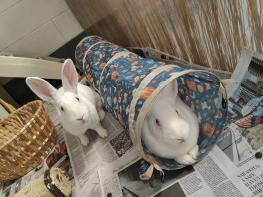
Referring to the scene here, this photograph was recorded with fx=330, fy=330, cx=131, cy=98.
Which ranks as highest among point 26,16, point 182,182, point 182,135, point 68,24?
point 26,16

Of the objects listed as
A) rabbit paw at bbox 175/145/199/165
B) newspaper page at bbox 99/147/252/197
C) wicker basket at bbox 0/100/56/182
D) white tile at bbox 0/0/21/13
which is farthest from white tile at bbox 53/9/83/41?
rabbit paw at bbox 175/145/199/165

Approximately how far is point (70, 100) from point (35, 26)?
0.71 m

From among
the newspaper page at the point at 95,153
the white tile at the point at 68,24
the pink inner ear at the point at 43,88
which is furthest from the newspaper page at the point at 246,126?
the white tile at the point at 68,24

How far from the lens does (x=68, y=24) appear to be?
5.18 feet

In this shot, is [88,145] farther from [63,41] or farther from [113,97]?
[63,41]

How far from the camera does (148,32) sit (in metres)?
1.08

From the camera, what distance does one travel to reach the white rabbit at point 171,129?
78cm

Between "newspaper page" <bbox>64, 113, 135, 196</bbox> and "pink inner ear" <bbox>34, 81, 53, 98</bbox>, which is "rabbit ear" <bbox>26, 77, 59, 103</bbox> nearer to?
"pink inner ear" <bbox>34, 81, 53, 98</bbox>

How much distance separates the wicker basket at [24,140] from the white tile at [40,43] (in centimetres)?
37

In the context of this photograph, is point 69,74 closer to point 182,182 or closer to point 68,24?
point 182,182

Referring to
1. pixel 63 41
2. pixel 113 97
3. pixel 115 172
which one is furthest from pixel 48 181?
pixel 63 41

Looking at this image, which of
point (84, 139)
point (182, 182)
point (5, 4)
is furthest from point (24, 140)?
point (5, 4)

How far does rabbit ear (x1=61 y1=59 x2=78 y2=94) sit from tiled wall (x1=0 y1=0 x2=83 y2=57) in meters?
0.65

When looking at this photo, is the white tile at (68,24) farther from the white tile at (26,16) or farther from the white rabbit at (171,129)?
the white rabbit at (171,129)
